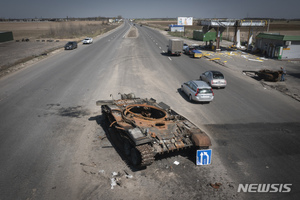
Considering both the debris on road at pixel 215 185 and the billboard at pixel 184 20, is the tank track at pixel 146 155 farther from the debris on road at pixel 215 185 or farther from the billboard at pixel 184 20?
the billboard at pixel 184 20

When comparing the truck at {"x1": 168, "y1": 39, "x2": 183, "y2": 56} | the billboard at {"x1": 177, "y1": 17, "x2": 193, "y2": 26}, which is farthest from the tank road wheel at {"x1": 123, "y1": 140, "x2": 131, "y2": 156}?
the billboard at {"x1": 177, "y1": 17, "x2": 193, "y2": 26}

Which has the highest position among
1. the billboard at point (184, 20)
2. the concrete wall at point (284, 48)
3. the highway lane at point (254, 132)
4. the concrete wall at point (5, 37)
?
the billboard at point (184, 20)

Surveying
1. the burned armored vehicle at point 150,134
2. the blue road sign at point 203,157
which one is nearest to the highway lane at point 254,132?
the blue road sign at point 203,157

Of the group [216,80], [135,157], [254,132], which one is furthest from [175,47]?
[135,157]

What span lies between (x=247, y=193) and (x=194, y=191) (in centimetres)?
208

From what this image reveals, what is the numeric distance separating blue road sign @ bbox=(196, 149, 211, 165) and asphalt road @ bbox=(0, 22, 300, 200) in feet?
0.90

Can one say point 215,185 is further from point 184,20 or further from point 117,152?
point 184,20

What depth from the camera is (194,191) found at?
27.8ft

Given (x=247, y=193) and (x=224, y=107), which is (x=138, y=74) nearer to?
(x=224, y=107)

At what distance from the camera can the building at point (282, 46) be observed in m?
35.2

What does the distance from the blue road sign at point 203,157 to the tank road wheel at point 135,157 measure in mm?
2695

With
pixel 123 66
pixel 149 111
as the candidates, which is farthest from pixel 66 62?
pixel 149 111

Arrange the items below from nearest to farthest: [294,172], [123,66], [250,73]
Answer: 1. [294,172]
2. [250,73]
3. [123,66]

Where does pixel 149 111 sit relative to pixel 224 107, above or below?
above
